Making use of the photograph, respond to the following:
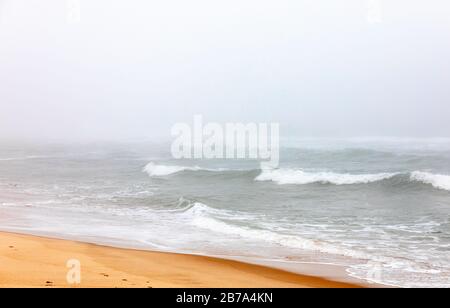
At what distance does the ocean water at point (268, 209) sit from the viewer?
8.39m

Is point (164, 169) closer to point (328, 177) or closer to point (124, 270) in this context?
point (328, 177)

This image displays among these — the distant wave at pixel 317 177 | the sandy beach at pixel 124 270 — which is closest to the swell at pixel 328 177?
the distant wave at pixel 317 177

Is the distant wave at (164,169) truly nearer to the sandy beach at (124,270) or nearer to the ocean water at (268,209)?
the ocean water at (268,209)

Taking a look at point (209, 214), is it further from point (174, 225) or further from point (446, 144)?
point (446, 144)

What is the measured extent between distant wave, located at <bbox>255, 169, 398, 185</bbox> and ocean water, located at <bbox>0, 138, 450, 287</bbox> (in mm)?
48

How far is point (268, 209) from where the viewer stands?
13742 mm

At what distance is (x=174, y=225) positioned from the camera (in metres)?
11.1

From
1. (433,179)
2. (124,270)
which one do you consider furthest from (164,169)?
(124,270)

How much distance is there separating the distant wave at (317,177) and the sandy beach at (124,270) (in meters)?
13.6

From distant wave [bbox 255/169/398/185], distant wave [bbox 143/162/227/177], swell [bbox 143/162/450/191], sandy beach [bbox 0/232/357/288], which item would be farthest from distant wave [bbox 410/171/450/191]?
sandy beach [bbox 0/232/357/288]

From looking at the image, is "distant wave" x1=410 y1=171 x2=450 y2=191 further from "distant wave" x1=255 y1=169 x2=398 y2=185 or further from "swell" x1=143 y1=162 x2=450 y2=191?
"distant wave" x1=255 y1=169 x2=398 y2=185

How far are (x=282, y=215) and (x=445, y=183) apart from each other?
8757 millimetres

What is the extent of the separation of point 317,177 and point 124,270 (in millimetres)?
15712
